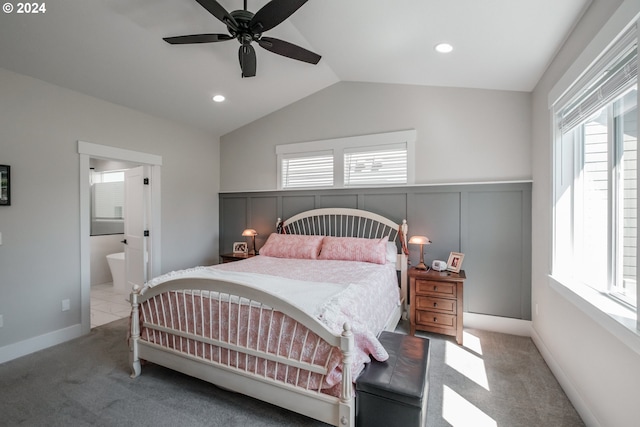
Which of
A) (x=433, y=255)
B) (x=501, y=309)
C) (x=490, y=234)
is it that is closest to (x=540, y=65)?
(x=490, y=234)

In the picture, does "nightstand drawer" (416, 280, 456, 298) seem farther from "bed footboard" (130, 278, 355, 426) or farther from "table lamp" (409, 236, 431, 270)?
"bed footboard" (130, 278, 355, 426)

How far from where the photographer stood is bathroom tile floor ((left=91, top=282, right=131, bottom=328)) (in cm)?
374

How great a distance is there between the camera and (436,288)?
122 inches

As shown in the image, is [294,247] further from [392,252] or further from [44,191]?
[44,191]

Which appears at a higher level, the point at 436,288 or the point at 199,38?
the point at 199,38

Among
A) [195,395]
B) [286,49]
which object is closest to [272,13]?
[286,49]

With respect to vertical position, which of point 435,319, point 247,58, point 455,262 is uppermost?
point 247,58

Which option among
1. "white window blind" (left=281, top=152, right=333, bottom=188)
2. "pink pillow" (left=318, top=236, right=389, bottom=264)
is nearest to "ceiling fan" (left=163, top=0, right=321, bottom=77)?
"white window blind" (left=281, top=152, right=333, bottom=188)

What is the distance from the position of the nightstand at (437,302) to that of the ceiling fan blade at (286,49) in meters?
2.34

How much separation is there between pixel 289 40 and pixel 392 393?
3.09 metres

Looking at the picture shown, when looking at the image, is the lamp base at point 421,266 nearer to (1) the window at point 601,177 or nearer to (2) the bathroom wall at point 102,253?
(1) the window at point 601,177

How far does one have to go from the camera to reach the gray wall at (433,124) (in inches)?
127

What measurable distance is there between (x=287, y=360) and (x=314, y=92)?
11.8 ft

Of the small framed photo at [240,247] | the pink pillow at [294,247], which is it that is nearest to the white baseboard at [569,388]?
the pink pillow at [294,247]
